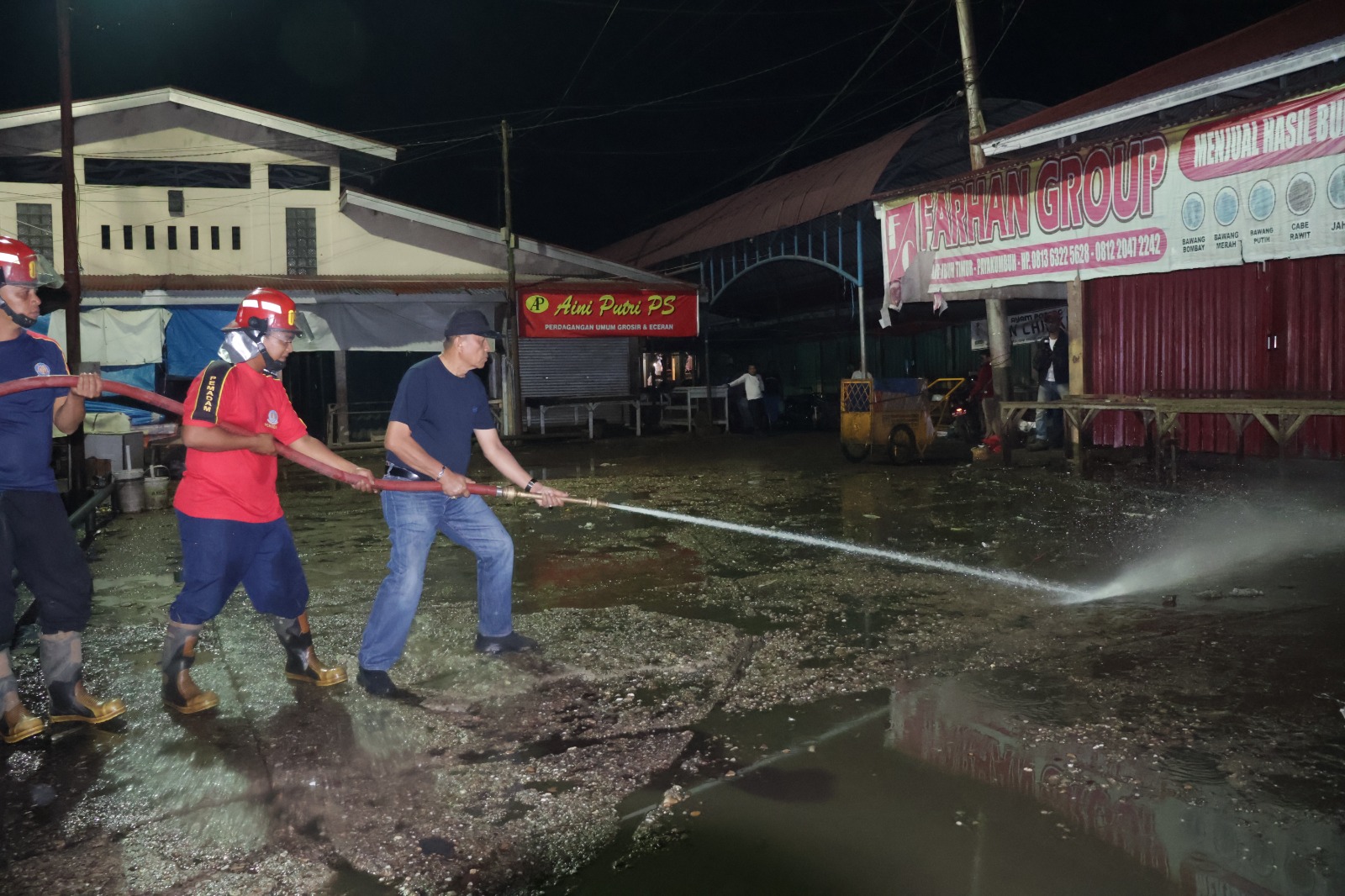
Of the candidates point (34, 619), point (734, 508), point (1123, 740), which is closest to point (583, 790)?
point (1123, 740)

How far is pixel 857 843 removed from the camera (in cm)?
330

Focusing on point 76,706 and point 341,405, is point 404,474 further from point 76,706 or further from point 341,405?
point 341,405

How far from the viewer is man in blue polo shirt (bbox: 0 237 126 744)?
433 cm

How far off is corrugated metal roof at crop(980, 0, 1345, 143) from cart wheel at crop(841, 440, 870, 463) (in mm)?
5012

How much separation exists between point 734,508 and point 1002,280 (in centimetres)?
570

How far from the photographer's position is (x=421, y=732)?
4.42m

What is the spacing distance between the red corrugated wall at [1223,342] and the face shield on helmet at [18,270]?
38.7 ft

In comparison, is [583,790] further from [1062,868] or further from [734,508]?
[734,508]

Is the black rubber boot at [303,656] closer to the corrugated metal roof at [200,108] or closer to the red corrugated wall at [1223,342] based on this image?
the red corrugated wall at [1223,342]

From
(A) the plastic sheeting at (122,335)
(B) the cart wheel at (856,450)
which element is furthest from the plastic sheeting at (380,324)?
(B) the cart wheel at (856,450)

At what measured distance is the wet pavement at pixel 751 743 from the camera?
3.20 metres

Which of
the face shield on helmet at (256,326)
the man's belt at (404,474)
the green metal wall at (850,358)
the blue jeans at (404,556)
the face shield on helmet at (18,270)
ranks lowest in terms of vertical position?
the blue jeans at (404,556)

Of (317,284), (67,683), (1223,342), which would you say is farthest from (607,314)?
(67,683)

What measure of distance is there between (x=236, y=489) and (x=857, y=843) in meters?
3.16
